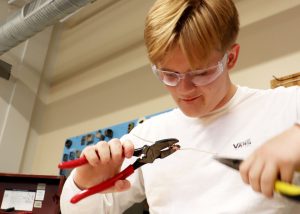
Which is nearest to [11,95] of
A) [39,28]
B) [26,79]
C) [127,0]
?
[26,79]

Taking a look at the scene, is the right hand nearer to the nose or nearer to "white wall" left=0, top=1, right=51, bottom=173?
the nose

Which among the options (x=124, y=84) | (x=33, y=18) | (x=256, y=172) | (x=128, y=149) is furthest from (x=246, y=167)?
(x=33, y=18)

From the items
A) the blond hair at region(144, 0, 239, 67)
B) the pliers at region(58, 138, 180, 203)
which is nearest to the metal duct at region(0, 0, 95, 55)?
the blond hair at region(144, 0, 239, 67)

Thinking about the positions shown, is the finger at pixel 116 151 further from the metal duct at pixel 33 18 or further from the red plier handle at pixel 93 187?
the metal duct at pixel 33 18

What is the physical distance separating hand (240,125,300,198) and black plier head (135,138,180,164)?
31 cm

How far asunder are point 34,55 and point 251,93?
2772mm

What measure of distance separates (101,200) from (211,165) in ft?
1.04

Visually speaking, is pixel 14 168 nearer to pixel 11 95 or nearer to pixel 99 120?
pixel 11 95

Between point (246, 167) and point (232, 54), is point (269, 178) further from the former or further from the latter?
point (232, 54)

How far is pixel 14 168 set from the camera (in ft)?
9.77

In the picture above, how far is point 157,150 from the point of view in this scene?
0.87 meters

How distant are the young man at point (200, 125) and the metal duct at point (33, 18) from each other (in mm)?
1571

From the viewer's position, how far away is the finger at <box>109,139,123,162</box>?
2.58 ft

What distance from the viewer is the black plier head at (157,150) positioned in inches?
33.9
